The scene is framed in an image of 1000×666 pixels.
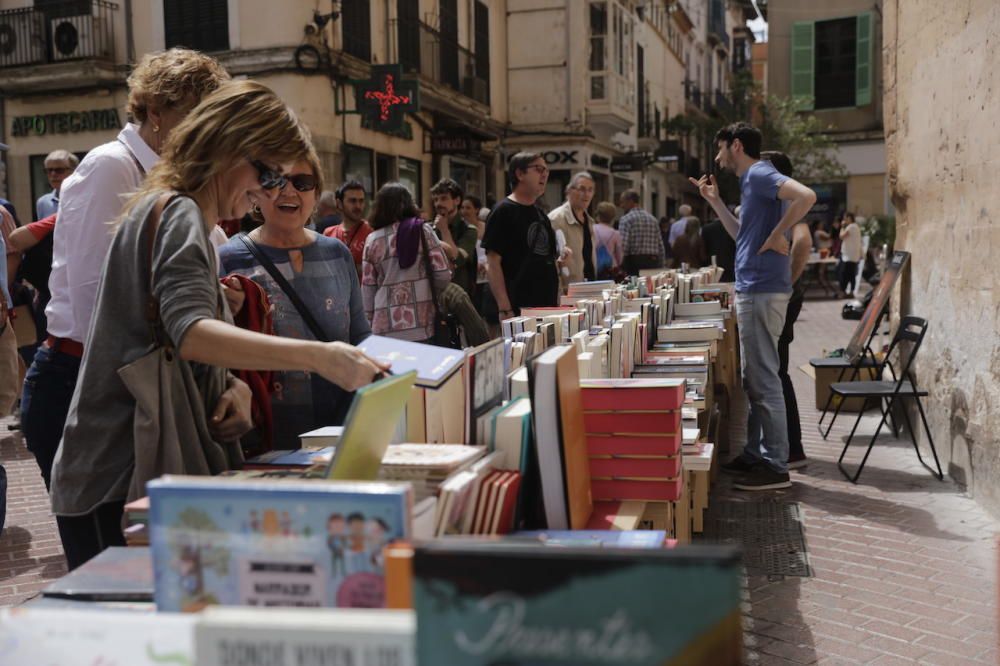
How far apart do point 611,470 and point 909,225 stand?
5702 millimetres

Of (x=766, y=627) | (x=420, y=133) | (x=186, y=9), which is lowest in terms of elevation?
(x=766, y=627)

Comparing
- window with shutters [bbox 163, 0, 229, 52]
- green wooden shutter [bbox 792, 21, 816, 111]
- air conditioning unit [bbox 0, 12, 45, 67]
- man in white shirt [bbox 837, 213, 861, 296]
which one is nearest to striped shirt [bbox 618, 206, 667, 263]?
window with shutters [bbox 163, 0, 229, 52]

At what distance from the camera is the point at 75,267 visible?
2.43m

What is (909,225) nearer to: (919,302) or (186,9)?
(919,302)

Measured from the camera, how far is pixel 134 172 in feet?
8.23

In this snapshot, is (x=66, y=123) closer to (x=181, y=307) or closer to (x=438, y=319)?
(x=438, y=319)

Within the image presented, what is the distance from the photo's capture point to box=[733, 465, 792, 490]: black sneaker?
5.80 metres

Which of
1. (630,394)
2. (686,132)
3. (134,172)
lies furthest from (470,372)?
(686,132)

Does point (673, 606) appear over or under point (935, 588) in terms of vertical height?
over

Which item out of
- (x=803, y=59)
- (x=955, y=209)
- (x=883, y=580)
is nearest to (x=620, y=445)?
(x=883, y=580)

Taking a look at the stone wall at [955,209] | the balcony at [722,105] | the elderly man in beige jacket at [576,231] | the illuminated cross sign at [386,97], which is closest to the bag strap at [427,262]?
the elderly man in beige jacket at [576,231]

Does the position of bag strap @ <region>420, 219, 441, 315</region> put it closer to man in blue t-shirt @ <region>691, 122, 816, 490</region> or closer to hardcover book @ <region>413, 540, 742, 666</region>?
man in blue t-shirt @ <region>691, 122, 816, 490</region>

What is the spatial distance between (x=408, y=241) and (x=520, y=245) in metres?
0.93

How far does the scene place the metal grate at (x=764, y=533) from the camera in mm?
4492
